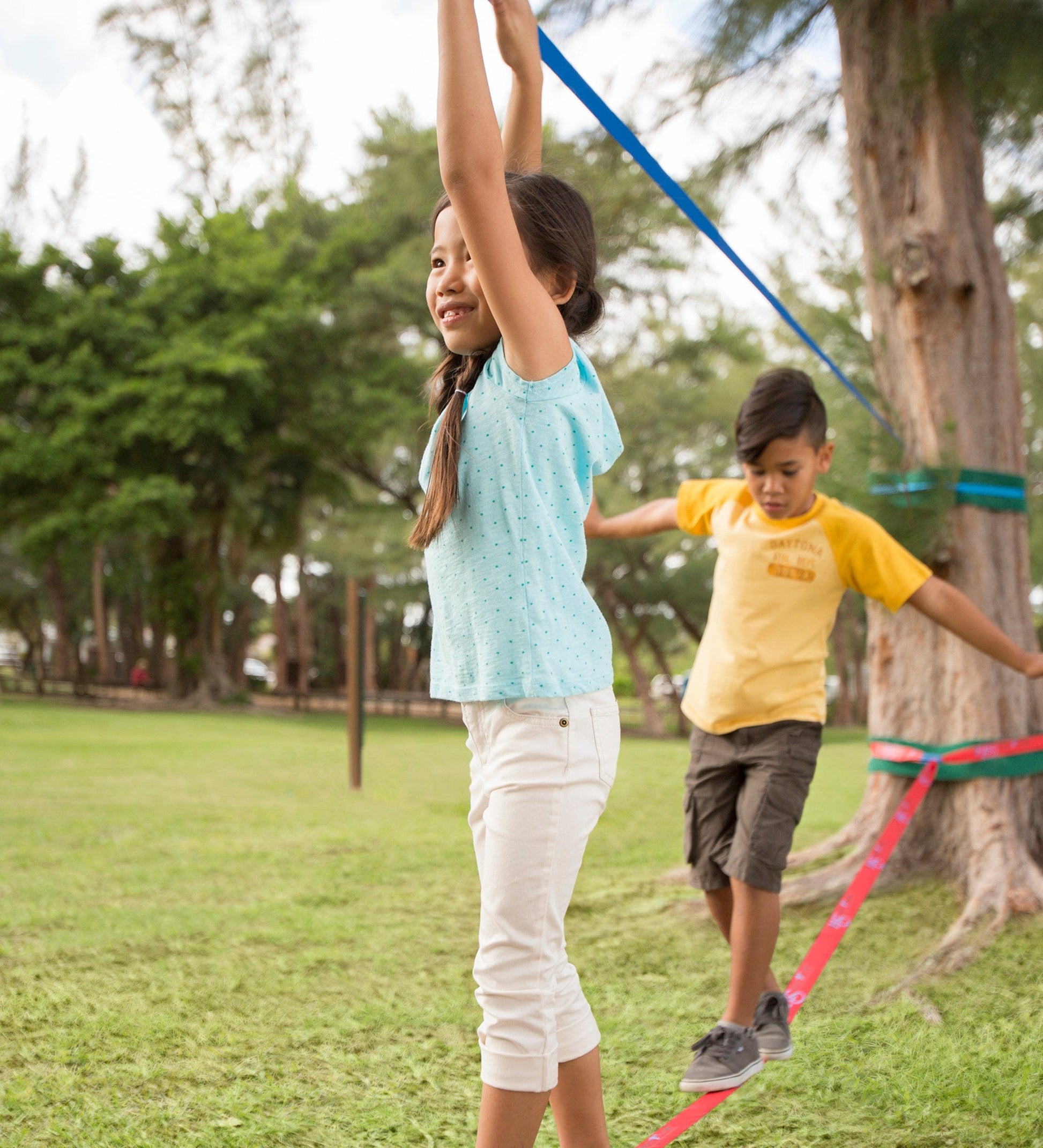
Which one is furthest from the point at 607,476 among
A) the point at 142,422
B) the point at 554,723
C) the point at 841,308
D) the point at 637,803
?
the point at 554,723

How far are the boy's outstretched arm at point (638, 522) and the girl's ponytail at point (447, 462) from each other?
1011 mm

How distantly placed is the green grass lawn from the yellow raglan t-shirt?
75 cm

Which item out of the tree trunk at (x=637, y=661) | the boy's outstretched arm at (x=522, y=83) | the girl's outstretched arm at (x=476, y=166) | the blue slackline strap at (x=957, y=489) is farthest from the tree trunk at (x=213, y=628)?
the girl's outstretched arm at (x=476, y=166)

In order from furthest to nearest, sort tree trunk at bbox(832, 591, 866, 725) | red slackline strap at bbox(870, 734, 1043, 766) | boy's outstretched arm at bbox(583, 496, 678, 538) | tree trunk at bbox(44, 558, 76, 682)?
1. tree trunk at bbox(44, 558, 76, 682)
2. tree trunk at bbox(832, 591, 866, 725)
3. red slackline strap at bbox(870, 734, 1043, 766)
4. boy's outstretched arm at bbox(583, 496, 678, 538)

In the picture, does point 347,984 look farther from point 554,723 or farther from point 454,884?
point 554,723

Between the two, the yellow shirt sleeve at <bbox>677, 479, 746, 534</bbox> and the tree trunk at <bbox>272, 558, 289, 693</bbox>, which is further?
the tree trunk at <bbox>272, 558, 289, 693</bbox>

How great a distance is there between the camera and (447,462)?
1.49 m

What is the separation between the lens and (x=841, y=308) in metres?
4.05

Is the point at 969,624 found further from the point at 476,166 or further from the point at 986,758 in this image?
the point at 476,166

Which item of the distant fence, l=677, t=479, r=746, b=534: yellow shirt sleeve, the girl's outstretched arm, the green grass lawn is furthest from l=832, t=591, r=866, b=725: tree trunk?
the girl's outstretched arm

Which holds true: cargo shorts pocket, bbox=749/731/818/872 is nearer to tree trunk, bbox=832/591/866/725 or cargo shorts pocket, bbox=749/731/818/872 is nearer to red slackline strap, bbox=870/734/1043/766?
red slackline strap, bbox=870/734/1043/766

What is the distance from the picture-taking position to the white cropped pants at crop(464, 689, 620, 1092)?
4.68 ft

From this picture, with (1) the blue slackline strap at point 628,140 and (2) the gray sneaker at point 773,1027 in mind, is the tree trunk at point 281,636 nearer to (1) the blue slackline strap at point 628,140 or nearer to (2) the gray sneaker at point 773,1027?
(2) the gray sneaker at point 773,1027

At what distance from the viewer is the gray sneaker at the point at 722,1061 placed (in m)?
2.10
